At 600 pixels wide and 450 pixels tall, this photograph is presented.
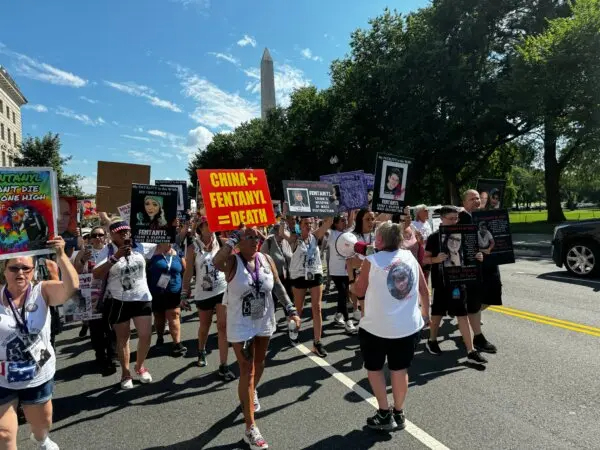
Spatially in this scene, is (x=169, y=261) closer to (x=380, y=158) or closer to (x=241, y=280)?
(x=241, y=280)

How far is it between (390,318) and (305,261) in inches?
105

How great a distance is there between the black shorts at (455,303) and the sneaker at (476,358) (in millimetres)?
450

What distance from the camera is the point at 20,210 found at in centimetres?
338

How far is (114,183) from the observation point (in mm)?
8211

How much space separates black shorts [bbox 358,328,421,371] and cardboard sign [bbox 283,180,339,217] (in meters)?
2.95

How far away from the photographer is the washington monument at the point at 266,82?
6334 centimetres

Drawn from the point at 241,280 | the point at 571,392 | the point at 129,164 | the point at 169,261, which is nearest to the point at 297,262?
the point at 169,261

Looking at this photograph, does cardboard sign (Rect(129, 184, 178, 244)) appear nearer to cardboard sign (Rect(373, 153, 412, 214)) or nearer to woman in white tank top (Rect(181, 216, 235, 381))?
woman in white tank top (Rect(181, 216, 235, 381))

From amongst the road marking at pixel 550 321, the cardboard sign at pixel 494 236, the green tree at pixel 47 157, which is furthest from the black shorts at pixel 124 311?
the green tree at pixel 47 157

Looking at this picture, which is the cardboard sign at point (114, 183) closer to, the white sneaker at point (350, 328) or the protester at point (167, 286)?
the protester at point (167, 286)

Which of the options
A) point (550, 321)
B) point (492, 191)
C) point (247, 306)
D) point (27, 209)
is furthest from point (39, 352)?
point (492, 191)

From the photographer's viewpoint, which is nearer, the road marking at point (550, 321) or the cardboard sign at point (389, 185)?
the cardboard sign at point (389, 185)

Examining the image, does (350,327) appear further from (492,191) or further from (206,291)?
(492,191)

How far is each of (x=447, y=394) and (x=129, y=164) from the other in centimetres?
675
